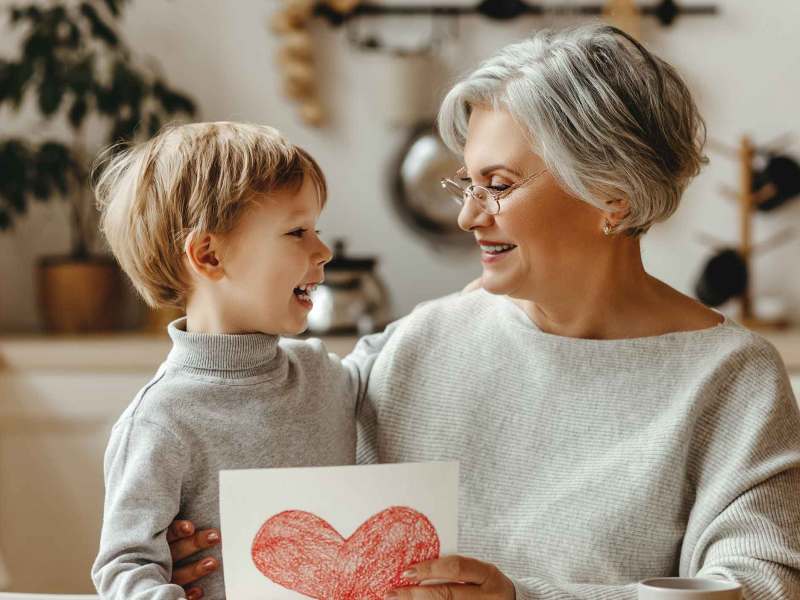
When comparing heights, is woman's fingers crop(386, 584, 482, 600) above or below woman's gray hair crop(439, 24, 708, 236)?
below

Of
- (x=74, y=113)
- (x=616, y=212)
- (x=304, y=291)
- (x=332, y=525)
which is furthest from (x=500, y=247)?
(x=74, y=113)

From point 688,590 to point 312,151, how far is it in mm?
2688

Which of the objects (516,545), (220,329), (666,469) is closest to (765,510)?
(666,469)

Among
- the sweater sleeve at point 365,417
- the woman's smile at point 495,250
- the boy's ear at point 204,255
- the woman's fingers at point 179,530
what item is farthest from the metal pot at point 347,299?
the woman's fingers at point 179,530

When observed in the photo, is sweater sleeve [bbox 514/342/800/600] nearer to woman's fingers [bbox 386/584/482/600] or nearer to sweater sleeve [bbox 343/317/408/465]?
woman's fingers [bbox 386/584/482/600]

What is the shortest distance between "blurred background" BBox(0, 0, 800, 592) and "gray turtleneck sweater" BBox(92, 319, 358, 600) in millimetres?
1650

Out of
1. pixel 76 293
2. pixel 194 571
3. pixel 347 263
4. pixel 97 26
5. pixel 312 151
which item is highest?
pixel 97 26


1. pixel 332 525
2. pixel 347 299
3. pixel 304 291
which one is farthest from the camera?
pixel 347 299

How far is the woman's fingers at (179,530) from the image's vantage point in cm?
123

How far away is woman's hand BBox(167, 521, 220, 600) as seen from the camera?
1.23m

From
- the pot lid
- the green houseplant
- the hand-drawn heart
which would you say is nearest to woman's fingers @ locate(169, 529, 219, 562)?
Answer: the hand-drawn heart

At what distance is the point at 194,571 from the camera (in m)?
1.24

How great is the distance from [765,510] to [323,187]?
25.4 inches

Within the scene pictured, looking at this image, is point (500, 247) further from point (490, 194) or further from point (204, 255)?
point (204, 255)
